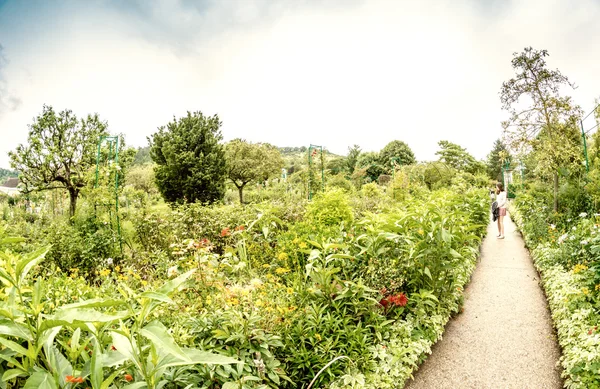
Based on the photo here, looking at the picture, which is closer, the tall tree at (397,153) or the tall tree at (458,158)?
the tall tree at (458,158)

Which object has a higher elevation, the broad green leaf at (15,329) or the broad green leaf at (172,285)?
the broad green leaf at (172,285)

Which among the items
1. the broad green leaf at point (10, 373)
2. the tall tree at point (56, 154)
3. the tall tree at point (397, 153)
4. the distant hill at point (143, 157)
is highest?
the distant hill at point (143, 157)

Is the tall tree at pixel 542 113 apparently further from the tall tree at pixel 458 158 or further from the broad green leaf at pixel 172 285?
the tall tree at pixel 458 158

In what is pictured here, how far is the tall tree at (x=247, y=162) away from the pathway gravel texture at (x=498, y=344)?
17.8m

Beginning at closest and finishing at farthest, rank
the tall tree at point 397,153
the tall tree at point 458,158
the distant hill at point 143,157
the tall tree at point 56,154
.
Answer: the tall tree at point 56,154 → the tall tree at point 458,158 → the tall tree at point 397,153 → the distant hill at point 143,157

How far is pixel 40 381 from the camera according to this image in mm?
1088

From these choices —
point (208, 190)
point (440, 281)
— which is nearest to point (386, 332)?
point (440, 281)

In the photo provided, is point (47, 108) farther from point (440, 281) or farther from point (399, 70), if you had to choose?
point (440, 281)

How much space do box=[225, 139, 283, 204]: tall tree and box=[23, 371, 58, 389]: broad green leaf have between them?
20636 mm

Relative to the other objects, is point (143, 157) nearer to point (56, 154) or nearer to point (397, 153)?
point (397, 153)

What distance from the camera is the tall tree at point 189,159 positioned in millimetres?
16141

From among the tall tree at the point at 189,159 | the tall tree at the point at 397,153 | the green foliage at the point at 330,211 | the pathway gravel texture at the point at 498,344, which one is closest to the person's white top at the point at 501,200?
the pathway gravel texture at the point at 498,344

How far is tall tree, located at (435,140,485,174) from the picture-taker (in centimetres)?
2375

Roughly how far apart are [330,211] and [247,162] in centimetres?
1707
